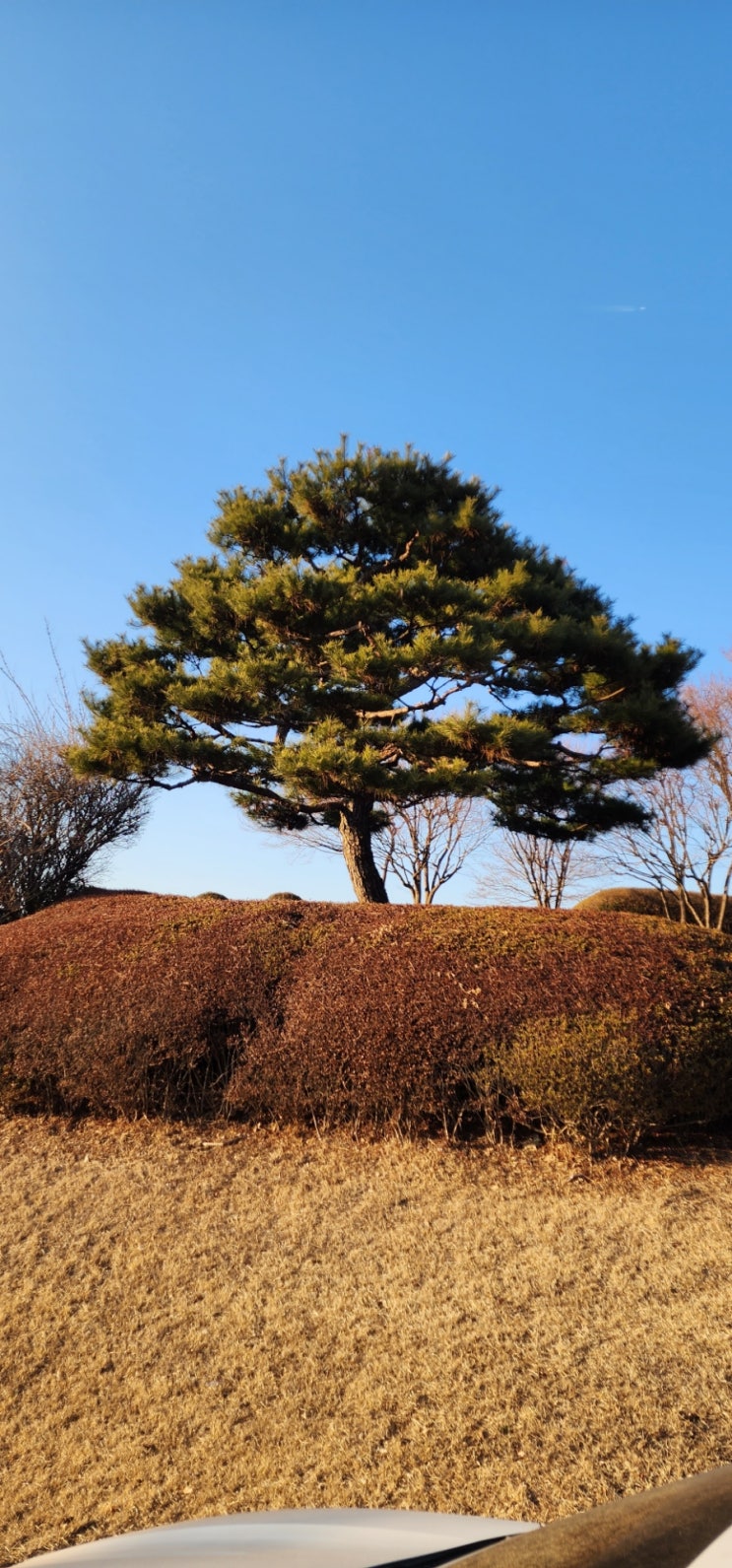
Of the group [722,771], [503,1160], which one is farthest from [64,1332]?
[722,771]

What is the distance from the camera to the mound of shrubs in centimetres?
574

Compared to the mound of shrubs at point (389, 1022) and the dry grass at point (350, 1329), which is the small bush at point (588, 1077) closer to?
the mound of shrubs at point (389, 1022)

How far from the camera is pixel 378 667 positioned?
913cm

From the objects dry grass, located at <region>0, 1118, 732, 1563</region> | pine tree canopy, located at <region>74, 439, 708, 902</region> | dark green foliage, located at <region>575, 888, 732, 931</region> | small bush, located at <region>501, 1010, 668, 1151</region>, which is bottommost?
dry grass, located at <region>0, 1118, 732, 1563</region>

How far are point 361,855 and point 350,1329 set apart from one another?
24.4 feet

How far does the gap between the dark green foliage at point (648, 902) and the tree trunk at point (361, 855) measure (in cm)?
840

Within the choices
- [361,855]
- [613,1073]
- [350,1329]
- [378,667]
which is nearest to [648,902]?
[361,855]

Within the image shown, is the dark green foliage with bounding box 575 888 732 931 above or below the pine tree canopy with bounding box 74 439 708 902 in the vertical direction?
below

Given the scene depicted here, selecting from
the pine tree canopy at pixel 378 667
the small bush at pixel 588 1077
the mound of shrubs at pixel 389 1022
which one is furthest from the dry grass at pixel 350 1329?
the pine tree canopy at pixel 378 667

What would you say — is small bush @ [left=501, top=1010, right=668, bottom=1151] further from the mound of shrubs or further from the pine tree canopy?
the pine tree canopy

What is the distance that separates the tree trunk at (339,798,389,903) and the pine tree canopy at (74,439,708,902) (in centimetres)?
3

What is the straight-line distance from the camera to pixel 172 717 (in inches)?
412

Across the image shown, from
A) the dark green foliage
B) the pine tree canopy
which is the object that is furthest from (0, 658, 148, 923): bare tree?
the dark green foliage

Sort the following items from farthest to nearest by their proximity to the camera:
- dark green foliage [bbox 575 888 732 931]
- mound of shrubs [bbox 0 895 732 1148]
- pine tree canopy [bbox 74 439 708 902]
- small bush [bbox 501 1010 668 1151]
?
dark green foliage [bbox 575 888 732 931], pine tree canopy [bbox 74 439 708 902], mound of shrubs [bbox 0 895 732 1148], small bush [bbox 501 1010 668 1151]
